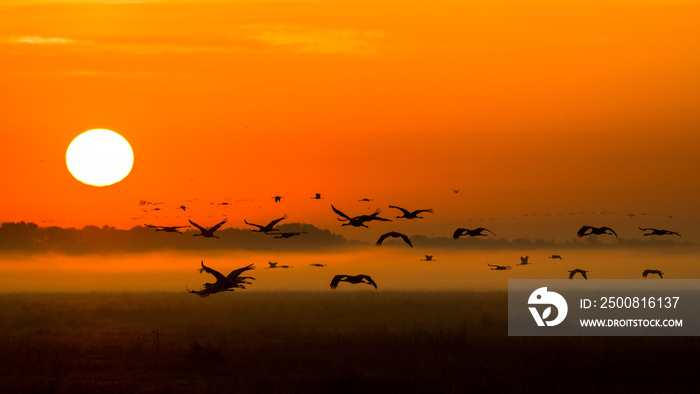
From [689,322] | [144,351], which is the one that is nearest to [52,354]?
[144,351]

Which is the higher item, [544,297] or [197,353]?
[544,297]

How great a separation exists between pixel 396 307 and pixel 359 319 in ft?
54.0

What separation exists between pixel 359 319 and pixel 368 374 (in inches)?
1113

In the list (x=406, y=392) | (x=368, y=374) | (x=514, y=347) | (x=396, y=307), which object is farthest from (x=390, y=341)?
(x=396, y=307)

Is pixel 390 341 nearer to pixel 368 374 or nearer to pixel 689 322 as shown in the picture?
pixel 368 374

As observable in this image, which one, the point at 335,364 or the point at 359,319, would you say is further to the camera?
the point at 359,319

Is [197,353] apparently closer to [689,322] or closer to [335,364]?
[335,364]

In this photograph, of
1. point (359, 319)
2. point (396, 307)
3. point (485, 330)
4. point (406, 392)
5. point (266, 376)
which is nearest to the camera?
point (406, 392)

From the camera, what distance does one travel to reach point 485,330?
51.7 metres

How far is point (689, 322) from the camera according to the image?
185ft

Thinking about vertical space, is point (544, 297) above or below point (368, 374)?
above

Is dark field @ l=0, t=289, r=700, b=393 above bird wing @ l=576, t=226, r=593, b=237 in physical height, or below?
below

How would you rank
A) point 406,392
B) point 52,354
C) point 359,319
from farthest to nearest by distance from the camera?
1. point 359,319
2. point 52,354
3. point 406,392

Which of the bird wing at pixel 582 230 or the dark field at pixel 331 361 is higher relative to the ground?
the bird wing at pixel 582 230
